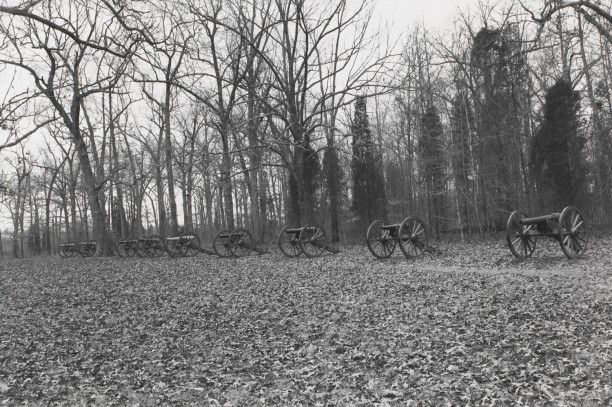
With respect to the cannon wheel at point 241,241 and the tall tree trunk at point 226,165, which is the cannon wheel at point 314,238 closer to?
the cannon wheel at point 241,241

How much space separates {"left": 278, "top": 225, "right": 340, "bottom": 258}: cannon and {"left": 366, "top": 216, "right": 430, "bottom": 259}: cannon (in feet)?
7.09

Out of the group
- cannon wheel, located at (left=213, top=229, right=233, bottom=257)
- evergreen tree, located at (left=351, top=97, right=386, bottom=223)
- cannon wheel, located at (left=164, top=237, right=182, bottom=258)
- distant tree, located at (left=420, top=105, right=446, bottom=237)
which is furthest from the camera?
evergreen tree, located at (left=351, top=97, right=386, bottom=223)

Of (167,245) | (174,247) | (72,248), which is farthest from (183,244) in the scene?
(72,248)

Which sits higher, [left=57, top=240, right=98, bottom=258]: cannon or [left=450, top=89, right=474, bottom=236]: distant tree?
[left=450, top=89, right=474, bottom=236]: distant tree

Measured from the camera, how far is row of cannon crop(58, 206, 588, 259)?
10.7 metres

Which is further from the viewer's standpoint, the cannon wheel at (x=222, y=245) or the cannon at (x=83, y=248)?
the cannon at (x=83, y=248)

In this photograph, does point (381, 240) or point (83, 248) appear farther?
point (83, 248)

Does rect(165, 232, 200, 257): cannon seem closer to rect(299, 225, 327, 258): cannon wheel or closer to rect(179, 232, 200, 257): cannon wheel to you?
rect(179, 232, 200, 257): cannon wheel

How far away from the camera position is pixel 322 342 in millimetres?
5582

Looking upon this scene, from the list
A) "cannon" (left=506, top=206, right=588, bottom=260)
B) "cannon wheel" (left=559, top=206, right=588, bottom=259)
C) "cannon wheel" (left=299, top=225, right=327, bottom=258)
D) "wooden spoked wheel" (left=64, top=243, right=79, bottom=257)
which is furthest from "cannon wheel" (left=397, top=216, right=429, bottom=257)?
"wooden spoked wheel" (left=64, top=243, right=79, bottom=257)

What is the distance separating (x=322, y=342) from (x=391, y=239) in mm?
8136

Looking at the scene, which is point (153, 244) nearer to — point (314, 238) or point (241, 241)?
point (241, 241)

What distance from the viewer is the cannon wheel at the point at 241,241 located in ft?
56.3

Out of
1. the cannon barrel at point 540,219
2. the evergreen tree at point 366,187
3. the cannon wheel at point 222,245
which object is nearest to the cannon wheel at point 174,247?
the cannon wheel at point 222,245
